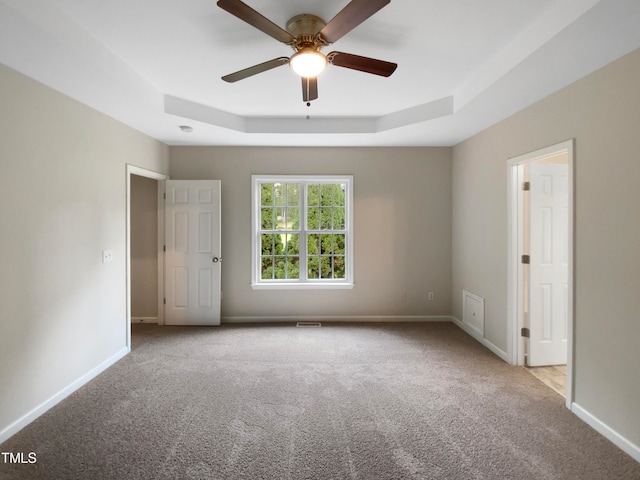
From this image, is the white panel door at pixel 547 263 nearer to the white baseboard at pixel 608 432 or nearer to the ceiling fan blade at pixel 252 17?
the white baseboard at pixel 608 432

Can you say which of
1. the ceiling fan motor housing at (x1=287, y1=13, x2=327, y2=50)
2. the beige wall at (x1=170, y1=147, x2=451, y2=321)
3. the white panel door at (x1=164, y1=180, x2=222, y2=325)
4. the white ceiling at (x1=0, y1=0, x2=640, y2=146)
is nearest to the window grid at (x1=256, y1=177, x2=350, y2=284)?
the beige wall at (x1=170, y1=147, x2=451, y2=321)

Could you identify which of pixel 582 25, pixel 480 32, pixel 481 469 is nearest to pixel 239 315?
pixel 481 469

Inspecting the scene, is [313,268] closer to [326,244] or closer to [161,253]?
[326,244]

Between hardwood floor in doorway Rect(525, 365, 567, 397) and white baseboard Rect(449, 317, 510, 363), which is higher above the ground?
white baseboard Rect(449, 317, 510, 363)

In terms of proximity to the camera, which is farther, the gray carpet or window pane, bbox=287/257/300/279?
window pane, bbox=287/257/300/279

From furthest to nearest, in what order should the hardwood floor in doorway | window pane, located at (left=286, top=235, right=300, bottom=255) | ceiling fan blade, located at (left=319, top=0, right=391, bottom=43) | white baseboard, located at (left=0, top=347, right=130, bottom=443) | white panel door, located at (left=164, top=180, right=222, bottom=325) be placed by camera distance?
window pane, located at (left=286, top=235, right=300, bottom=255)
white panel door, located at (left=164, top=180, right=222, bottom=325)
the hardwood floor in doorway
white baseboard, located at (left=0, top=347, right=130, bottom=443)
ceiling fan blade, located at (left=319, top=0, right=391, bottom=43)

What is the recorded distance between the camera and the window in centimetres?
464

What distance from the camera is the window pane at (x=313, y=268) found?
15.4 feet

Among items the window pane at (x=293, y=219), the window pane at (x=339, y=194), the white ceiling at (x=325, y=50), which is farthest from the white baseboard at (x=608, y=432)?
the window pane at (x=293, y=219)

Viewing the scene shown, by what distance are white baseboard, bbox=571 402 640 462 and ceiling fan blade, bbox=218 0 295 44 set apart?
127 inches

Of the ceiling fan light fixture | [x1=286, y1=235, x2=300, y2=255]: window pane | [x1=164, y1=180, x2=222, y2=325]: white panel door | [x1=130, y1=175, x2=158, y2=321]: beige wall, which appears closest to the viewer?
the ceiling fan light fixture

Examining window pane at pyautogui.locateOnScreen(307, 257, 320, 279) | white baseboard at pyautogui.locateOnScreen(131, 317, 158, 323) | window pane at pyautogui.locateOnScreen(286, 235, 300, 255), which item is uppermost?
window pane at pyautogui.locateOnScreen(286, 235, 300, 255)

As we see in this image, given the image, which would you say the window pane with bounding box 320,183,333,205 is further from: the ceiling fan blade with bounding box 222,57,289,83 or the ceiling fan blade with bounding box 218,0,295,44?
the ceiling fan blade with bounding box 218,0,295,44

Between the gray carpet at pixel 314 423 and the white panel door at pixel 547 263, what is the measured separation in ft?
1.51
